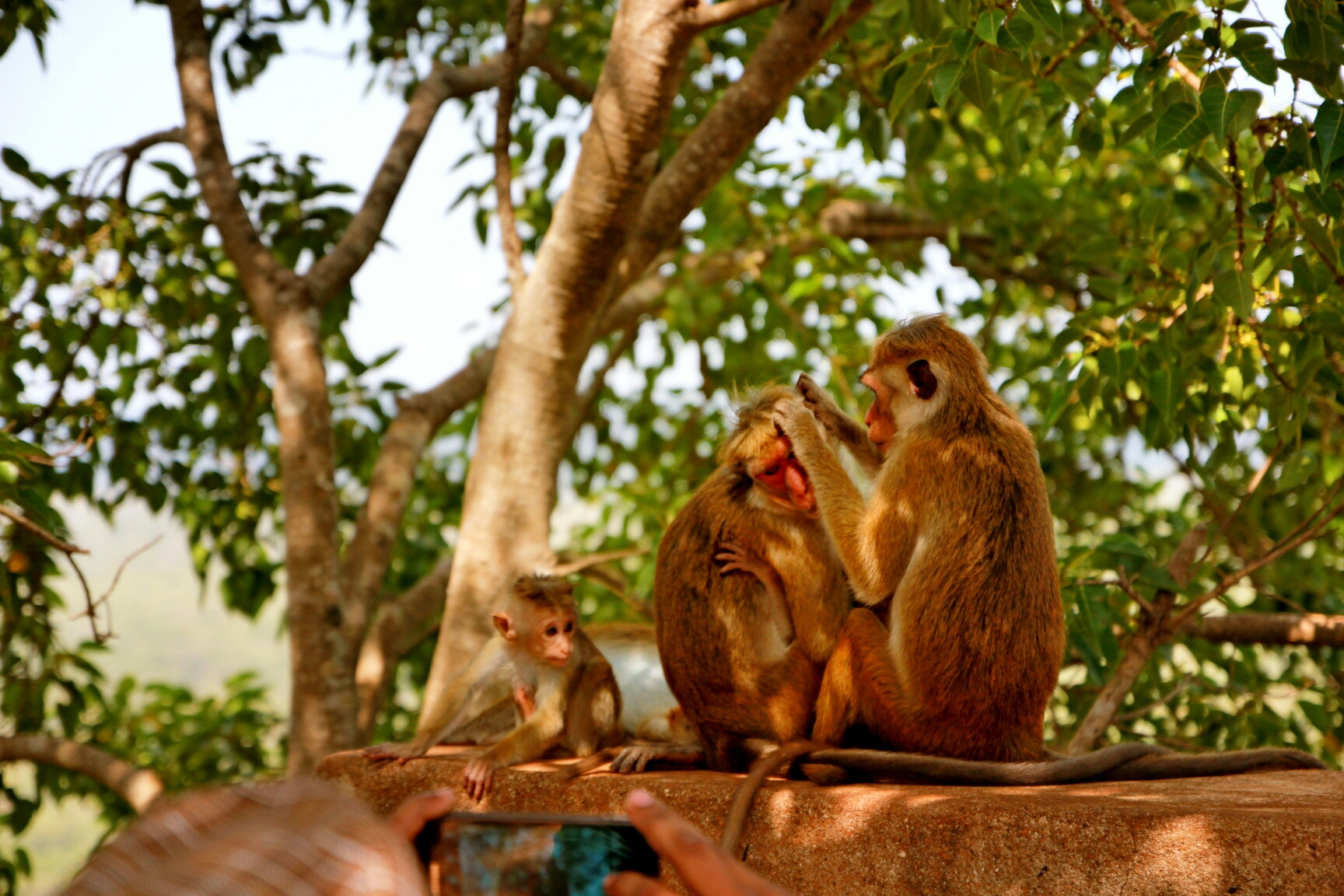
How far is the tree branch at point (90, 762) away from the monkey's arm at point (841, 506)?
6.98 ft

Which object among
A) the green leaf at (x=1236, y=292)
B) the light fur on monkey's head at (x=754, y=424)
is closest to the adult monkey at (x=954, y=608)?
the light fur on monkey's head at (x=754, y=424)

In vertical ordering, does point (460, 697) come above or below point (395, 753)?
above

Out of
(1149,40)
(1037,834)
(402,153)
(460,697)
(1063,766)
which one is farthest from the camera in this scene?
(402,153)

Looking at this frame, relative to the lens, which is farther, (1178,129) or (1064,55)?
(1064,55)

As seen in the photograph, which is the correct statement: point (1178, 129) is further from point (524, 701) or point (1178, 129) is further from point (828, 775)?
point (524, 701)

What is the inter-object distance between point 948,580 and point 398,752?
1633mm

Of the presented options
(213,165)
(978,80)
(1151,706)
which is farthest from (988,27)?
(213,165)

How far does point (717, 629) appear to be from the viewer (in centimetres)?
296

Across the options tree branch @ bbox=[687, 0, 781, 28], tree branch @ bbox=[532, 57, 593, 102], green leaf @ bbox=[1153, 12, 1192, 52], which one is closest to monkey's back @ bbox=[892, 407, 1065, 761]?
green leaf @ bbox=[1153, 12, 1192, 52]

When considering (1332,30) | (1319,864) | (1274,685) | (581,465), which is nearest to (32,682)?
(581,465)

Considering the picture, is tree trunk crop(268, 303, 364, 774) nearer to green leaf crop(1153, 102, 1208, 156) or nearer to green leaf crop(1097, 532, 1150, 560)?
green leaf crop(1097, 532, 1150, 560)

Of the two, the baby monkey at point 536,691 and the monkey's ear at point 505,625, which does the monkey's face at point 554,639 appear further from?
the monkey's ear at point 505,625

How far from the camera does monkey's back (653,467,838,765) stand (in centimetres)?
293

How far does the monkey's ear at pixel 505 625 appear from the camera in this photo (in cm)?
336
